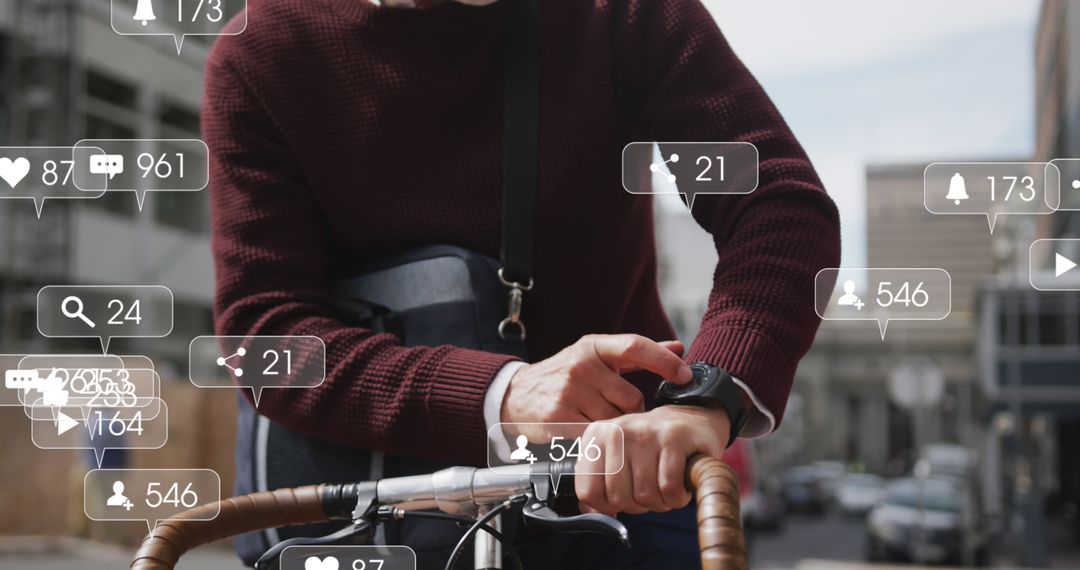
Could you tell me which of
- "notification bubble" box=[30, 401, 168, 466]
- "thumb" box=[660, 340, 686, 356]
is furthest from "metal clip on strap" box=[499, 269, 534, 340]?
"notification bubble" box=[30, 401, 168, 466]

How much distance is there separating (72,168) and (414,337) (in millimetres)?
533

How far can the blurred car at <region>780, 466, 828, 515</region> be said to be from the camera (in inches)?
1246

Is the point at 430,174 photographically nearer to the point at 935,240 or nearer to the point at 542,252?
the point at 542,252

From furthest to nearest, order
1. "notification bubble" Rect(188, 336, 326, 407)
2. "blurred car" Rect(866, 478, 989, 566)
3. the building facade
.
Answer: "blurred car" Rect(866, 478, 989, 566) → the building facade → "notification bubble" Rect(188, 336, 326, 407)

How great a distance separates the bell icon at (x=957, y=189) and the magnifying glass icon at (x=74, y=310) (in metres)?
0.99

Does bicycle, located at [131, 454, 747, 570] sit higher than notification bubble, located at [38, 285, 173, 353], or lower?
lower

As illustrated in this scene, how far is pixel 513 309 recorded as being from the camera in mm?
1146

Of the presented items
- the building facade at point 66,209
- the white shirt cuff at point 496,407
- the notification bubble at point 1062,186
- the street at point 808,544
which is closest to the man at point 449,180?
the white shirt cuff at point 496,407

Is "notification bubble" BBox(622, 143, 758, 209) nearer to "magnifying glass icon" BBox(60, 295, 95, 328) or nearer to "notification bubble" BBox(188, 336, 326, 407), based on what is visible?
"notification bubble" BBox(188, 336, 326, 407)

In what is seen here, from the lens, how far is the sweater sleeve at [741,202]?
39.6 inches

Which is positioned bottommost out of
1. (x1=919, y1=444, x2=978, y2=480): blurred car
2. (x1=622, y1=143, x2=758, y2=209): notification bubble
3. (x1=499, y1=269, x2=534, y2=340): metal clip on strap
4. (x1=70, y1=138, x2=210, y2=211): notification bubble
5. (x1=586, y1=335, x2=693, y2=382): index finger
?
(x1=919, y1=444, x2=978, y2=480): blurred car

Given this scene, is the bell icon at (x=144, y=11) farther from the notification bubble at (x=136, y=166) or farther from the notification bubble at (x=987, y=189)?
the notification bubble at (x=987, y=189)

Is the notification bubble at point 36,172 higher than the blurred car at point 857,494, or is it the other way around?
the notification bubble at point 36,172

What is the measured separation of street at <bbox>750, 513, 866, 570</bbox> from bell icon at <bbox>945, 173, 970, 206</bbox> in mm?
8620
